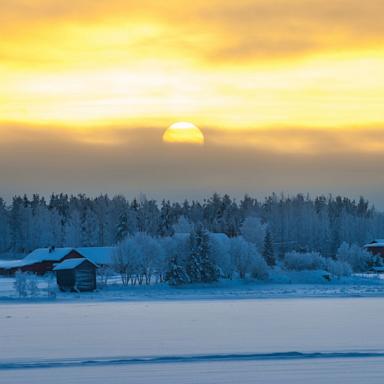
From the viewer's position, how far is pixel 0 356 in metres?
25.0

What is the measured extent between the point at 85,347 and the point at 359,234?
140 metres

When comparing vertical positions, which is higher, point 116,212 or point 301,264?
point 116,212

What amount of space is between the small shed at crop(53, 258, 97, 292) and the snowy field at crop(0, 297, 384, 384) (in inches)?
738

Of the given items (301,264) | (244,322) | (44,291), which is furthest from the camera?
(301,264)

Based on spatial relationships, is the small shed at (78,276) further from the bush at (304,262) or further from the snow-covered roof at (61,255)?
the bush at (304,262)

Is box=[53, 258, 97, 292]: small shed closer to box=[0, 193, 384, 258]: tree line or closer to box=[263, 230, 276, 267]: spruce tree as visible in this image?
box=[263, 230, 276, 267]: spruce tree

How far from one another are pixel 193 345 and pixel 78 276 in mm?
36805

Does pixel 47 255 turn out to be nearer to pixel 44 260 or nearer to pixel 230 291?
pixel 44 260

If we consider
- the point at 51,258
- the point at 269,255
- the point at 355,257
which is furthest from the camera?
the point at 355,257

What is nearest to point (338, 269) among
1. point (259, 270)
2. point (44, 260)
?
point (259, 270)

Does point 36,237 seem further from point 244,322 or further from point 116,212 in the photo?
point 244,322

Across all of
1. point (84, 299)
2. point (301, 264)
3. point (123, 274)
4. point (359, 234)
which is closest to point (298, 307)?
point (84, 299)

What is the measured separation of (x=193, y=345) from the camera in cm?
2708

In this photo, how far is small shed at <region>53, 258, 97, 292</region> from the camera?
62.5 metres
